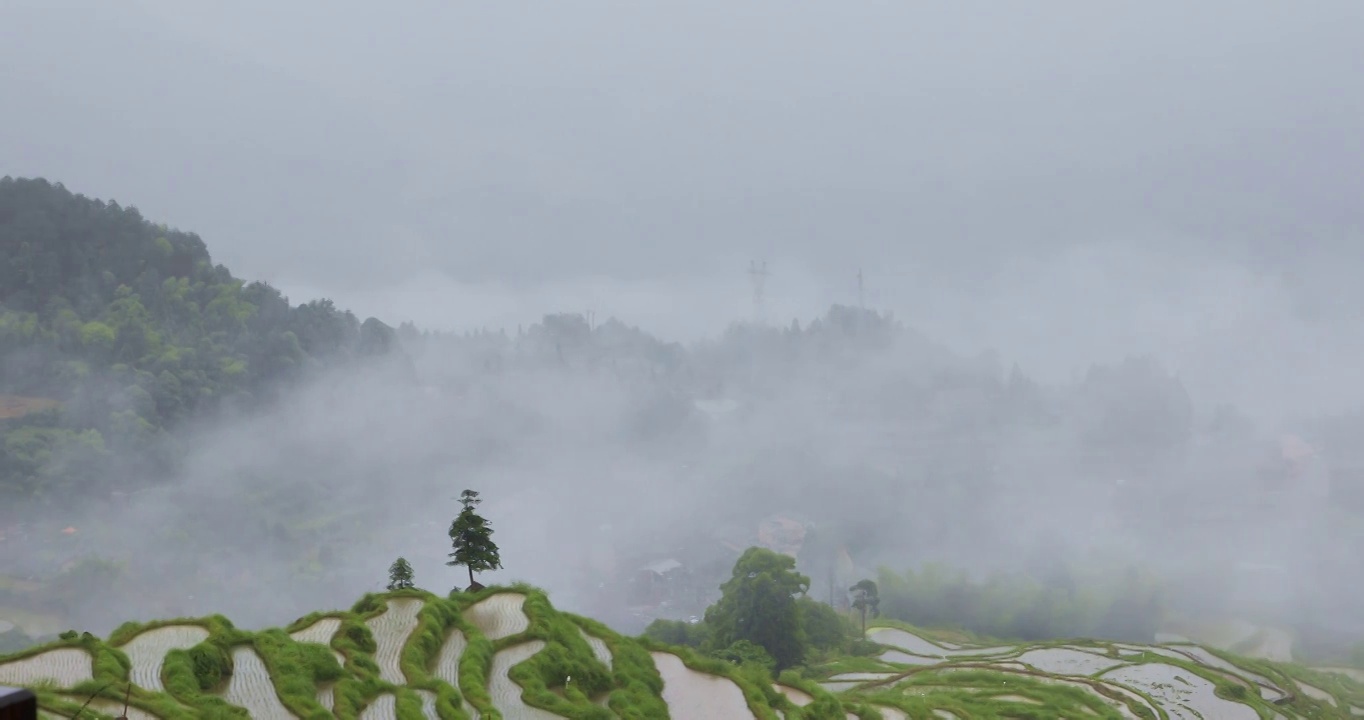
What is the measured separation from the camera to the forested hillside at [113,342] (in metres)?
122

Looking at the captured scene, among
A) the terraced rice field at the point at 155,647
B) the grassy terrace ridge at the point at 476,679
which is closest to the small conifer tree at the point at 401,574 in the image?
the grassy terrace ridge at the point at 476,679

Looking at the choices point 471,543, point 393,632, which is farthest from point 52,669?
point 471,543

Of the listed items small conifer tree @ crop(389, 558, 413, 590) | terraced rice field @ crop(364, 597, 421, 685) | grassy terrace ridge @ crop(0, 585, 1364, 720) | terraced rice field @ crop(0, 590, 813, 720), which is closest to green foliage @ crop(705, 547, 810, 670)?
grassy terrace ridge @ crop(0, 585, 1364, 720)

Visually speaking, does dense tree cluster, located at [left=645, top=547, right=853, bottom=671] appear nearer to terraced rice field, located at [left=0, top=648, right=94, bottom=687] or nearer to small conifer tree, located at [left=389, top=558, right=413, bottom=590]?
small conifer tree, located at [left=389, top=558, right=413, bottom=590]

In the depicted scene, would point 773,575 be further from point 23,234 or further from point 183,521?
point 23,234

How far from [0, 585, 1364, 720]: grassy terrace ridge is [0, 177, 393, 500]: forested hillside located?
10958 cm

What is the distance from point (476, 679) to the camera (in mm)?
23688

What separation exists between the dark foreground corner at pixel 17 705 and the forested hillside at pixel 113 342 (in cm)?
13071

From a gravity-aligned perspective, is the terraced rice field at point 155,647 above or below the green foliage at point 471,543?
below

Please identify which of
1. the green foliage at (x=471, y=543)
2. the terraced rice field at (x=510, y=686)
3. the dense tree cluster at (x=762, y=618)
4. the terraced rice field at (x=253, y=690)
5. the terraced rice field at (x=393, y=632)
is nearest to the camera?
the terraced rice field at (x=253, y=690)

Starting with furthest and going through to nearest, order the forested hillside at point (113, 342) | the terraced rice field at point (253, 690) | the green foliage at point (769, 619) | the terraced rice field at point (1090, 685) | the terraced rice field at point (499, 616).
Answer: the forested hillside at point (113, 342) → the green foliage at point (769, 619) → the terraced rice field at point (1090, 685) → the terraced rice field at point (499, 616) → the terraced rice field at point (253, 690)

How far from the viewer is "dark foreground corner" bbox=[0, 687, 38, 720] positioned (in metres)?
4.32

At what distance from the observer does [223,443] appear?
137 meters

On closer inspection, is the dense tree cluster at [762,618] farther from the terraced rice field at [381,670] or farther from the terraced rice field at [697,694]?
the terraced rice field at [381,670]
